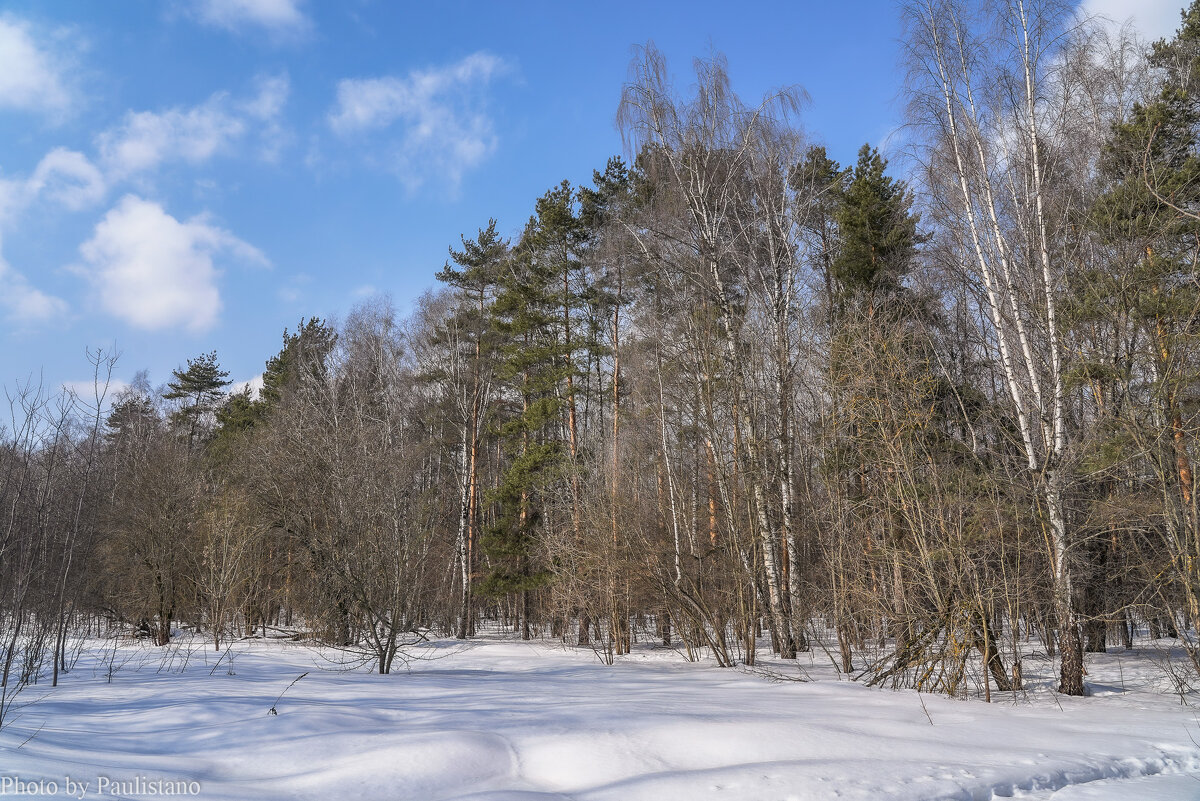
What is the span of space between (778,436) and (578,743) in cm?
932

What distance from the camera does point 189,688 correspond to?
717cm

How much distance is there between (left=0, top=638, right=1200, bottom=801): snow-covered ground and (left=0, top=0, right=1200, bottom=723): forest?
41.9 inches

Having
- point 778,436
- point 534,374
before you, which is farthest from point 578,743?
point 534,374

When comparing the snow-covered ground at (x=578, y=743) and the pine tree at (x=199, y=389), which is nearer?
the snow-covered ground at (x=578, y=743)

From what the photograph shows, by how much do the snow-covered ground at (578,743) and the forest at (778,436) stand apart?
106cm

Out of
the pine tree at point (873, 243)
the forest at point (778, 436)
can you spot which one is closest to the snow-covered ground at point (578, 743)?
the forest at point (778, 436)

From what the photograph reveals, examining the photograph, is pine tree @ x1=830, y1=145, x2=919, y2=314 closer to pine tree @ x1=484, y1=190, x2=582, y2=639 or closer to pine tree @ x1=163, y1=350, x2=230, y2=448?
pine tree @ x1=484, y1=190, x2=582, y2=639

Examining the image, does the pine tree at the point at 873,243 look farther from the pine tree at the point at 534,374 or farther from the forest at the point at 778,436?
the pine tree at the point at 534,374


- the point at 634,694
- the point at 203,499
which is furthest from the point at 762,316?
the point at 203,499

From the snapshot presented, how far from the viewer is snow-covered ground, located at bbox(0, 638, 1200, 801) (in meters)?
4.02

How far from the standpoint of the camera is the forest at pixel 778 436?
27.1 ft

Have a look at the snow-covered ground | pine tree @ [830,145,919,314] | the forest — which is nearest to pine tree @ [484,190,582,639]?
the forest

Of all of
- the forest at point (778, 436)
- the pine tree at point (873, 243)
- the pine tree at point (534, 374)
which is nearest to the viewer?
the forest at point (778, 436)

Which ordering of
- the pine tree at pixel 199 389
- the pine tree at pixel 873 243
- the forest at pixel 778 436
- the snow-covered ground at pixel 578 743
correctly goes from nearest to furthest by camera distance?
1. the snow-covered ground at pixel 578 743
2. the forest at pixel 778 436
3. the pine tree at pixel 873 243
4. the pine tree at pixel 199 389
